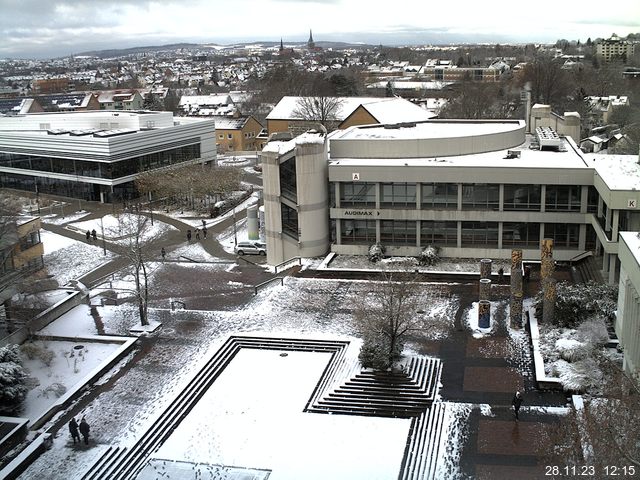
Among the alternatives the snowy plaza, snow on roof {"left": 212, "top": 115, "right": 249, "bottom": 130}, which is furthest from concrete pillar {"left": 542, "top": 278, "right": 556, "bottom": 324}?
snow on roof {"left": 212, "top": 115, "right": 249, "bottom": 130}

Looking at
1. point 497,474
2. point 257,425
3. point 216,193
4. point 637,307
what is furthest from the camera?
point 216,193

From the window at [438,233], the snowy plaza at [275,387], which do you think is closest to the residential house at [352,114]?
the window at [438,233]

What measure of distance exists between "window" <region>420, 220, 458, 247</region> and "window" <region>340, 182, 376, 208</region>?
3654 millimetres

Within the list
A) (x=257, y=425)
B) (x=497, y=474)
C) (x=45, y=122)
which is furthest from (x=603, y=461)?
(x=45, y=122)

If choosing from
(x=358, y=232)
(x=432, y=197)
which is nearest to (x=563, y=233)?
(x=432, y=197)

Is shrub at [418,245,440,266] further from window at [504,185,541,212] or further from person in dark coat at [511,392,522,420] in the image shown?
person in dark coat at [511,392,522,420]

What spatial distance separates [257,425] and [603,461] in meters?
13.0

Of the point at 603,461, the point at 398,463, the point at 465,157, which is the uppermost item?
the point at 465,157

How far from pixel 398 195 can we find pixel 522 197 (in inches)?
302

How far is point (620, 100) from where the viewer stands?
104 meters

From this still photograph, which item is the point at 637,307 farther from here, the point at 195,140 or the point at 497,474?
the point at 195,140

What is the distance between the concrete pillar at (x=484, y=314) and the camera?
3356 centimetres

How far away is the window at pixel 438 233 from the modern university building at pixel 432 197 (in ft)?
0.21

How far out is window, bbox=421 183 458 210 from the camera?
44.6 metres
